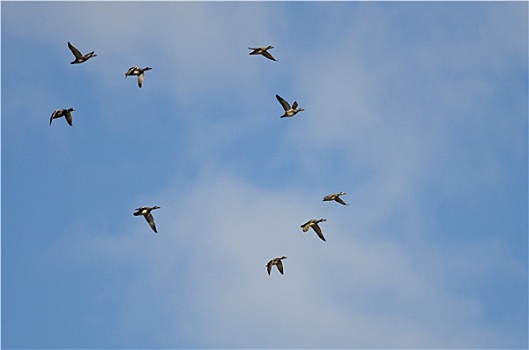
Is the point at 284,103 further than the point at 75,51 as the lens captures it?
Yes

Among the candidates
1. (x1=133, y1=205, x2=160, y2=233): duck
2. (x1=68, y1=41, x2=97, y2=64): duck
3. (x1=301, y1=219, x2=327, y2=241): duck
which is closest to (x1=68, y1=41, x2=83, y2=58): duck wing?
(x1=68, y1=41, x2=97, y2=64): duck

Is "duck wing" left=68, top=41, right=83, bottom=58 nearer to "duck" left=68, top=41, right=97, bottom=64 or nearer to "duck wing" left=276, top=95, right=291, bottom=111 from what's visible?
"duck" left=68, top=41, right=97, bottom=64

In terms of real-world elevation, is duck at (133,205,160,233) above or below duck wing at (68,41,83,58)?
below

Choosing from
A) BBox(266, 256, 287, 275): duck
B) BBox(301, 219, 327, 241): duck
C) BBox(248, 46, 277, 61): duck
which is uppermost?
BBox(248, 46, 277, 61): duck

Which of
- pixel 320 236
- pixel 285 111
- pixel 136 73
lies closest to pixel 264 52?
pixel 285 111

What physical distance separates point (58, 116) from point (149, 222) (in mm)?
13304

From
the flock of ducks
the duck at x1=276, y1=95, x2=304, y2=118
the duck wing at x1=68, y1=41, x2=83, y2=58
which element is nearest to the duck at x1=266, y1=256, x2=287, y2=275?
the flock of ducks

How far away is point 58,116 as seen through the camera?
8981cm

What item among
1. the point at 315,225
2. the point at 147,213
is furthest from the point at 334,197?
the point at 147,213

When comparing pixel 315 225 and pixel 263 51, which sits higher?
pixel 263 51

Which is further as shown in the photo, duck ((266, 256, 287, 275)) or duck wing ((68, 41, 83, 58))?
duck ((266, 256, 287, 275))

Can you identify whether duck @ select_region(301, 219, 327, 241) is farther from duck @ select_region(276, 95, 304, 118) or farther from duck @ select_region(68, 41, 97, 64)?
duck @ select_region(68, 41, 97, 64)

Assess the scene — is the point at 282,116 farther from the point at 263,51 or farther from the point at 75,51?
the point at 75,51

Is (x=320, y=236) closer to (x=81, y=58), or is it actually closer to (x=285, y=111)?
(x=285, y=111)
